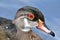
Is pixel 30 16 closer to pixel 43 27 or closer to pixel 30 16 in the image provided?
pixel 30 16

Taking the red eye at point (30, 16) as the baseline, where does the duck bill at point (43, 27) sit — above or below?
below

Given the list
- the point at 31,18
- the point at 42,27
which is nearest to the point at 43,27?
the point at 42,27

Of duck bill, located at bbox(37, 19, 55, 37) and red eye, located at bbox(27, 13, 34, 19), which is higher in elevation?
red eye, located at bbox(27, 13, 34, 19)

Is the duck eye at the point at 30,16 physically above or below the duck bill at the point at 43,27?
above

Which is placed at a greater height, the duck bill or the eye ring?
the eye ring

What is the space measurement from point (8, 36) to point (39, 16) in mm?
276

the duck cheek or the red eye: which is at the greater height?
the red eye

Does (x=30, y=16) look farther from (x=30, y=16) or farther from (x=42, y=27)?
(x=42, y=27)

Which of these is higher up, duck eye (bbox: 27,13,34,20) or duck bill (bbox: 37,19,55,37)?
duck eye (bbox: 27,13,34,20)

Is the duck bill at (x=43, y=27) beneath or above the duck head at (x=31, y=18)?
beneath

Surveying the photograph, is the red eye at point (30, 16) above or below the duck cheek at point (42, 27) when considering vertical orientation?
above

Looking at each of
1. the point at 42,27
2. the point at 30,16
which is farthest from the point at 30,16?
the point at 42,27

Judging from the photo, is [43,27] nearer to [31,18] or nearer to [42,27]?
[42,27]

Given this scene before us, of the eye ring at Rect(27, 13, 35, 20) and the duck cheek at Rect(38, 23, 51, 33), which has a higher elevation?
the eye ring at Rect(27, 13, 35, 20)
